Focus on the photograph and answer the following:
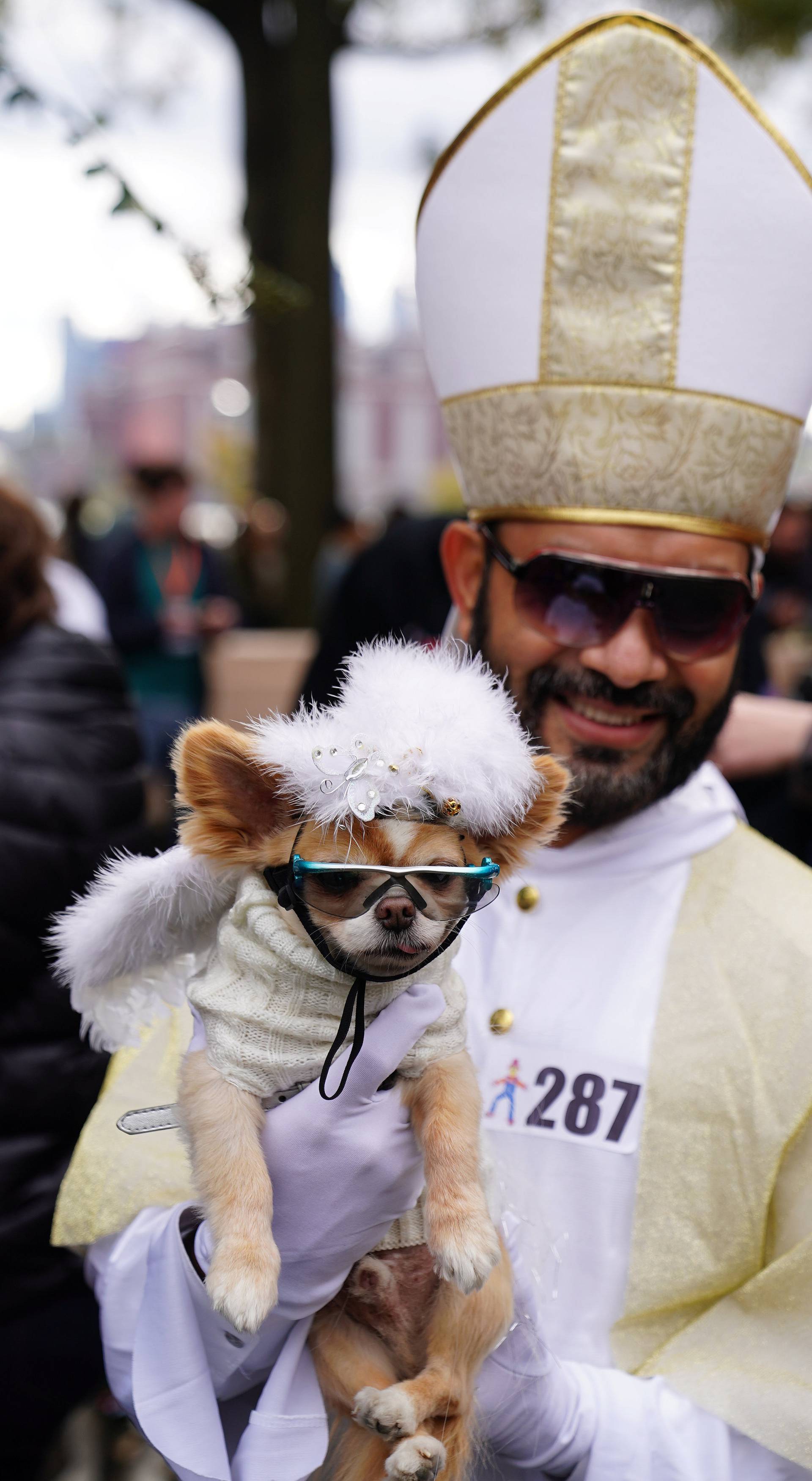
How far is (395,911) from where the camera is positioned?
55.2 inches

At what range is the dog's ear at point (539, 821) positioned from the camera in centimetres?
156

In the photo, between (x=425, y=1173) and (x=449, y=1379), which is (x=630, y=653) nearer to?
(x=425, y=1173)

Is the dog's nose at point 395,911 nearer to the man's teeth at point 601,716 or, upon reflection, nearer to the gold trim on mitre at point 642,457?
the man's teeth at point 601,716

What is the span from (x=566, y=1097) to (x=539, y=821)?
672mm

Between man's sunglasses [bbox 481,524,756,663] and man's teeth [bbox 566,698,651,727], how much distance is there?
98mm

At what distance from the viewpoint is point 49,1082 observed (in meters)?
2.70

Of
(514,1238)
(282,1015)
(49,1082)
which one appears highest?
(282,1015)

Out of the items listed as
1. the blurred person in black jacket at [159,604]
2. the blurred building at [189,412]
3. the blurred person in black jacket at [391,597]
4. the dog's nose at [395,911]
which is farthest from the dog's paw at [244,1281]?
the blurred building at [189,412]

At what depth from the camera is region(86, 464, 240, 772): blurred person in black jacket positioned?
750 centimetres

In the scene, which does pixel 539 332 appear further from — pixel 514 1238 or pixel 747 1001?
pixel 514 1238

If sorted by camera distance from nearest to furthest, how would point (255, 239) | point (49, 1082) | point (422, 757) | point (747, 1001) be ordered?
point (422, 757) < point (747, 1001) < point (49, 1082) < point (255, 239)

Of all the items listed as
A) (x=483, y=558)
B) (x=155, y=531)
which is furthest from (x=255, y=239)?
(x=483, y=558)

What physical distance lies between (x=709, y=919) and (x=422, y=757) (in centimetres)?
93

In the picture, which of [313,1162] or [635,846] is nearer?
[313,1162]
